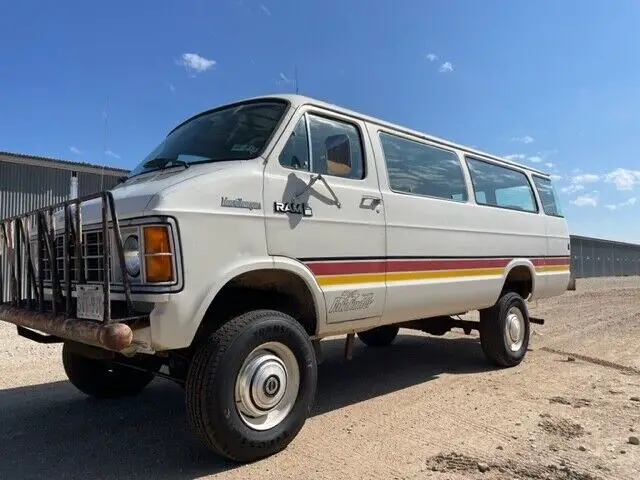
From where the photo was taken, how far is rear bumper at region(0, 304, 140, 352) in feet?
9.45

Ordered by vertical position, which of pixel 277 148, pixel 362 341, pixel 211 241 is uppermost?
pixel 277 148

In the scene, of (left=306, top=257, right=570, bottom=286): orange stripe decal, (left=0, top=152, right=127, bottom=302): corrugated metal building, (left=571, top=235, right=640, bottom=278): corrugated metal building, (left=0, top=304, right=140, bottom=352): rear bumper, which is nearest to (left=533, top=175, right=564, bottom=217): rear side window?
(left=306, top=257, right=570, bottom=286): orange stripe decal

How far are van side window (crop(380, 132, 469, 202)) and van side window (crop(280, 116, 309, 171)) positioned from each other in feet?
3.28

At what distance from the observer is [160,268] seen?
3090mm

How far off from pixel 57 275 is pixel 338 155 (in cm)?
228

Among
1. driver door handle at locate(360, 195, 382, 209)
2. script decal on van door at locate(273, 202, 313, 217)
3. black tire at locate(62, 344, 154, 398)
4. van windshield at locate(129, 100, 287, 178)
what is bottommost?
black tire at locate(62, 344, 154, 398)

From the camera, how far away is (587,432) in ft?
13.4

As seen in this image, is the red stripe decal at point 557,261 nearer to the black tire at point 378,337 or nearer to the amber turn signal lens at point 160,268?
the black tire at point 378,337

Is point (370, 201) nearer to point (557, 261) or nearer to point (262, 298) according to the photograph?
point (262, 298)

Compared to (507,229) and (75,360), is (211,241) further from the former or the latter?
(507,229)

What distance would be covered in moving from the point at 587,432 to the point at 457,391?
4.56 feet

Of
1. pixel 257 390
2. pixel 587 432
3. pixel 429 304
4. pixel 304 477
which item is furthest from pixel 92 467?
pixel 587 432

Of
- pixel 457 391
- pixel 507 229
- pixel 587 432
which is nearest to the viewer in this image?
pixel 587 432

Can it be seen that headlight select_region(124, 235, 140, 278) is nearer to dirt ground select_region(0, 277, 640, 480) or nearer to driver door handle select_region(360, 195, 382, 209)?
dirt ground select_region(0, 277, 640, 480)
